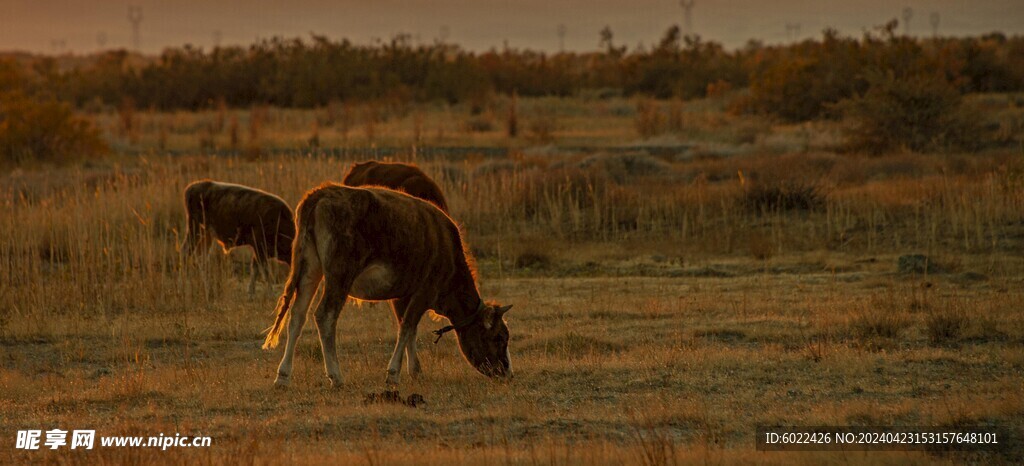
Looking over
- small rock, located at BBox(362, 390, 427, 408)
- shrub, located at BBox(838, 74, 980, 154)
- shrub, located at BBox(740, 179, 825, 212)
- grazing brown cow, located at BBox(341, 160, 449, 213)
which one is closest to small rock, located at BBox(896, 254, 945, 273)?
shrub, located at BBox(740, 179, 825, 212)

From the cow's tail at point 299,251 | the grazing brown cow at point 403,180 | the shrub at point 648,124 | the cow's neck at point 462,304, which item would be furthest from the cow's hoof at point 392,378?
the shrub at point 648,124

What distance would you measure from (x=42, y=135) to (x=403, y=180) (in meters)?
20.4

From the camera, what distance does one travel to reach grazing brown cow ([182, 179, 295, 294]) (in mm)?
→ 15414

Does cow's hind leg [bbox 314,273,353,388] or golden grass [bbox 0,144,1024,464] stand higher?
cow's hind leg [bbox 314,273,353,388]

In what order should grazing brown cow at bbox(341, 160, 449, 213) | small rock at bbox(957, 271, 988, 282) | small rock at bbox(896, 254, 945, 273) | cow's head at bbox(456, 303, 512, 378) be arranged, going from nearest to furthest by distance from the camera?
cow's head at bbox(456, 303, 512, 378) → grazing brown cow at bbox(341, 160, 449, 213) → small rock at bbox(957, 271, 988, 282) → small rock at bbox(896, 254, 945, 273)

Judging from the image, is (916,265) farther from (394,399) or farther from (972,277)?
(394,399)

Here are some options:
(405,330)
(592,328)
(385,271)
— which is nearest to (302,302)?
(385,271)

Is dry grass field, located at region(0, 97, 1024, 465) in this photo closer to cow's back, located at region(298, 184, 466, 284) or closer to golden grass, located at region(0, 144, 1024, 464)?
golden grass, located at region(0, 144, 1024, 464)

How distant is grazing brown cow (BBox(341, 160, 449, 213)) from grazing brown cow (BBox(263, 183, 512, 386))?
3394mm

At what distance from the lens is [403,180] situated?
43.9ft

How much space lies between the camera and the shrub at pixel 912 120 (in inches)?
1126

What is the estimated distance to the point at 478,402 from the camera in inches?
350

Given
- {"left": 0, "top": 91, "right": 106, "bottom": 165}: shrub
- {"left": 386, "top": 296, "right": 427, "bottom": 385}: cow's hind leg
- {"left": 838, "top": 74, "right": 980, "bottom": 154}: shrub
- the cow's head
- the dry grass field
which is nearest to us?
the dry grass field

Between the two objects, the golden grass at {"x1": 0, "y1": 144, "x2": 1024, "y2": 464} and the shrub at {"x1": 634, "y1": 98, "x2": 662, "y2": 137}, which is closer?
the golden grass at {"x1": 0, "y1": 144, "x2": 1024, "y2": 464}
